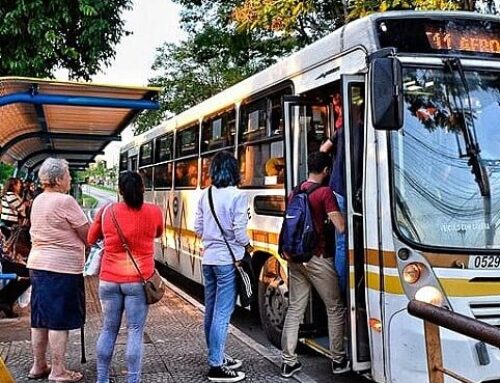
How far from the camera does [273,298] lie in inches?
278

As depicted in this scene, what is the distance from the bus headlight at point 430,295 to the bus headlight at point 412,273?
0.09 meters

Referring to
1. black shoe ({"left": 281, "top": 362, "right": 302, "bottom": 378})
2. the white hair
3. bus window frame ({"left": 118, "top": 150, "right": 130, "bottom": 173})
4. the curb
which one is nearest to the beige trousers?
black shoe ({"left": 281, "top": 362, "right": 302, "bottom": 378})

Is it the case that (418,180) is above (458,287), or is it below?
above

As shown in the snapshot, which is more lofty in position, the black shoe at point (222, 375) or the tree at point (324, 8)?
the tree at point (324, 8)

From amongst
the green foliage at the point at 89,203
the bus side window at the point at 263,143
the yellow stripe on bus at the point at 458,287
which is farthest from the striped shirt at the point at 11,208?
the green foliage at the point at 89,203

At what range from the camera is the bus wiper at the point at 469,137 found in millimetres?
4938

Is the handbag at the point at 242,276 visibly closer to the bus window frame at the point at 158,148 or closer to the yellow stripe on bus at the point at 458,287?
the yellow stripe on bus at the point at 458,287

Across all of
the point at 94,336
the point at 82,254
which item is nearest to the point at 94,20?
the point at 94,336

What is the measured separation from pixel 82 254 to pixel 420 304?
3.28 meters

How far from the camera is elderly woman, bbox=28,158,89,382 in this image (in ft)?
17.8

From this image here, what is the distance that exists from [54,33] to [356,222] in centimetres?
722

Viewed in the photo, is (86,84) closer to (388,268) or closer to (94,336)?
(94,336)

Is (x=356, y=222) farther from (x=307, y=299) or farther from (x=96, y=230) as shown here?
(x=96, y=230)

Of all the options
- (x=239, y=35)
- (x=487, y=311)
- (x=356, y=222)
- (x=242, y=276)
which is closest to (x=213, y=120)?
(x=242, y=276)
